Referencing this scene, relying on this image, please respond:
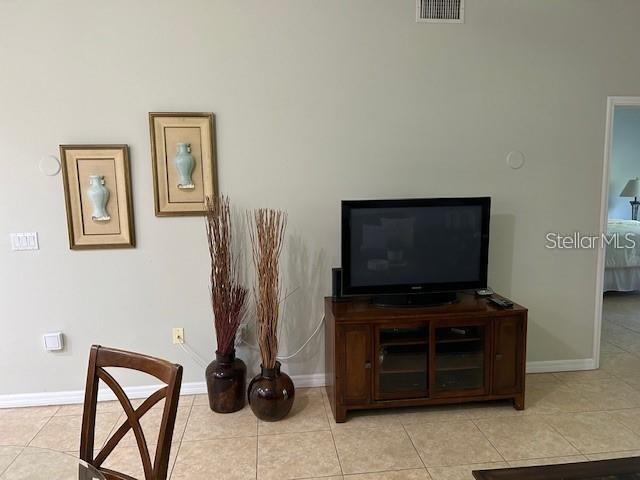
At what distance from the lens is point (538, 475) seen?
4.32ft

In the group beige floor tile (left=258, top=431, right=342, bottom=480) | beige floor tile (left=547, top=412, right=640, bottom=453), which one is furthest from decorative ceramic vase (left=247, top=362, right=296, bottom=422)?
beige floor tile (left=547, top=412, right=640, bottom=453)

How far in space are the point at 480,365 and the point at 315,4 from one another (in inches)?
98.8

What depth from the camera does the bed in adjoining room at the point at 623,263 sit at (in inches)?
195

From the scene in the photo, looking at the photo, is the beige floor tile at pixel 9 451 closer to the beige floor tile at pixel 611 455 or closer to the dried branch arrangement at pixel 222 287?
the dried branch arrangement at pixel 222 287

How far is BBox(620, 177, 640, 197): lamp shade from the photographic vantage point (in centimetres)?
674

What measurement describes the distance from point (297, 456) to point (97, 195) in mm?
1949

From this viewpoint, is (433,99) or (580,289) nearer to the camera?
(433,99)

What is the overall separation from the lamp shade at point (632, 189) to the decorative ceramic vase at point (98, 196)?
23.8 ft

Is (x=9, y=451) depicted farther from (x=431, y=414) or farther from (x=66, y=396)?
(x=431, y=414)

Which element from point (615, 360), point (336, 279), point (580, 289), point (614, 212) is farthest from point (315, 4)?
point (614, 212)

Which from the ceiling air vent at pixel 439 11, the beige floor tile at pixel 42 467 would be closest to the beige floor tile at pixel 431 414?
the beige floor tile at pixel 42 467

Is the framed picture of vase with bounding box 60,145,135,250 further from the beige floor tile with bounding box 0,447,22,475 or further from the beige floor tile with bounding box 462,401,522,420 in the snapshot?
the beige floor tile with bounding box 462,401,522,420

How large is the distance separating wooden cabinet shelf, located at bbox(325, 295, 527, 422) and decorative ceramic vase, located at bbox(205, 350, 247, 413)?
583 millimetres

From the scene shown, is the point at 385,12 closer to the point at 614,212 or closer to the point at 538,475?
the point at 538,475
